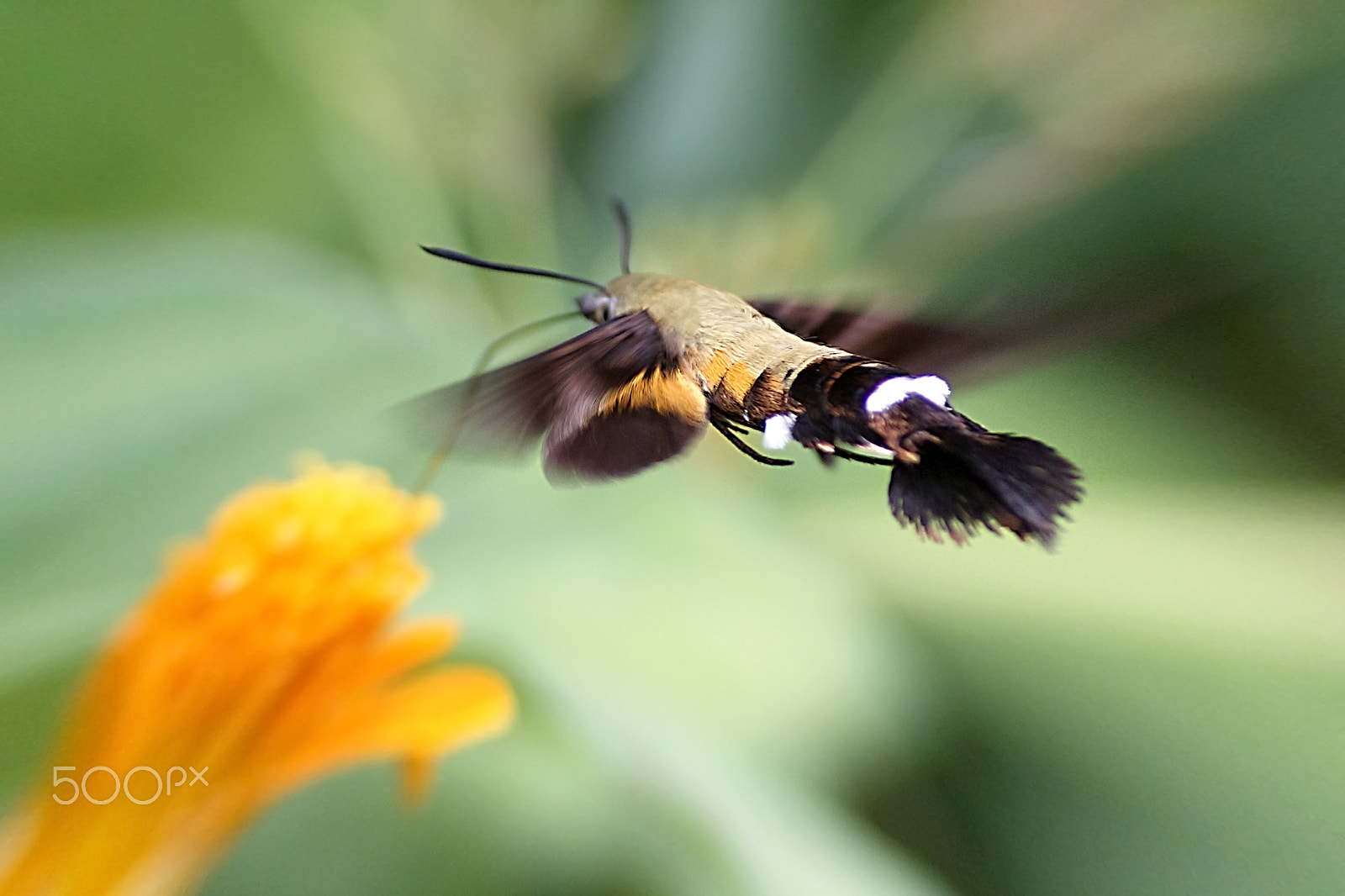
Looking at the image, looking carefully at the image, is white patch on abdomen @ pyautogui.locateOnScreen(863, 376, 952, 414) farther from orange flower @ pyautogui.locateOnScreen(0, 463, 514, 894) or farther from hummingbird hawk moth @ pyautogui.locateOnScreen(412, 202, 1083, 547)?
orange flower @ pyautogui.locateOnScreen(0, 463, 514, 894)

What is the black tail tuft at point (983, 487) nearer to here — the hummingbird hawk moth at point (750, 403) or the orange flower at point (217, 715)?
the hummingbird hawk moth at point (750, 403)

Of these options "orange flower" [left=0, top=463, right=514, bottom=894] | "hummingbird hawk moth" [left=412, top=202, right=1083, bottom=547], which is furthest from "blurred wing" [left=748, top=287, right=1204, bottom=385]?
"orange flower" [left=0, top=463, right=514, bottom=894]

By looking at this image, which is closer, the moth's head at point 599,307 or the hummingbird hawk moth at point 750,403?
the hummingbird hawk moth at point 750,403

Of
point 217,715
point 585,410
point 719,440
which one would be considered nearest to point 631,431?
point 585,410

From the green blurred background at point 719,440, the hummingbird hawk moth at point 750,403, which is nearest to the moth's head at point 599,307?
the hummingbird hawk moth at point 750,403

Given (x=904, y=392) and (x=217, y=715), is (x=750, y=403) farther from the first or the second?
(x=217, y=715)

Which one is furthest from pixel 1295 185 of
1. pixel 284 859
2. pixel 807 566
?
pixel 284 859
